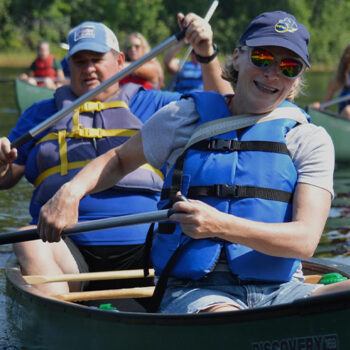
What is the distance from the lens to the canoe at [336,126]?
9422 mm

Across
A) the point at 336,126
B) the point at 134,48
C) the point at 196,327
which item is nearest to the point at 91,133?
the point at 196,327

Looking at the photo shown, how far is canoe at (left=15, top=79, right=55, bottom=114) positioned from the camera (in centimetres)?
1230

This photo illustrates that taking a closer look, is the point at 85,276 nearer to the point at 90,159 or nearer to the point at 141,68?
the point at 90,159

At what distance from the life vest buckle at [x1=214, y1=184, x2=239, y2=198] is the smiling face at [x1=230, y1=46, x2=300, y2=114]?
10.2 inches

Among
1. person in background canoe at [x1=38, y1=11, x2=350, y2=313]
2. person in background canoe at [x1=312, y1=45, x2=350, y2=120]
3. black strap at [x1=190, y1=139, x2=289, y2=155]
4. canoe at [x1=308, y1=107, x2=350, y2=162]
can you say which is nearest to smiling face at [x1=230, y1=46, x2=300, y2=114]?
person in background canoe at [x1=38, y1=11, x2=350, y2=313]

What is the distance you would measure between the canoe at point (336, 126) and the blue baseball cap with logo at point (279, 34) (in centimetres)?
679

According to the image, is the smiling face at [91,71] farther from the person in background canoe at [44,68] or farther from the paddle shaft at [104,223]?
the person in background canoe at [44,68]

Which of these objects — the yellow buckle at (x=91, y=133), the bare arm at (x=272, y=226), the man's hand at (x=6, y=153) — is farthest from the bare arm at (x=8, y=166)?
the bare arm at (x=272, y=226)

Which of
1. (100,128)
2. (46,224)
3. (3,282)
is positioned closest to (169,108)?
(46,224)

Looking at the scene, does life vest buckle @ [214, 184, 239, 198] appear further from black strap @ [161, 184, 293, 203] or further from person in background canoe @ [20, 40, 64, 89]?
person in background canoe @ [20, 40, 64, 89]

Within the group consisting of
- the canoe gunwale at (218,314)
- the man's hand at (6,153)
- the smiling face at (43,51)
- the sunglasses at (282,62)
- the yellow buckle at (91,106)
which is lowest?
the canoe gunwale at (218,314)

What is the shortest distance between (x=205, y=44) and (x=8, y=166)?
1.04 metres

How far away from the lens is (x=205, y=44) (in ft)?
12.0

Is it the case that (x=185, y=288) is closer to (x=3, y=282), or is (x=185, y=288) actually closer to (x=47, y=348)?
(x=47, y=348)
